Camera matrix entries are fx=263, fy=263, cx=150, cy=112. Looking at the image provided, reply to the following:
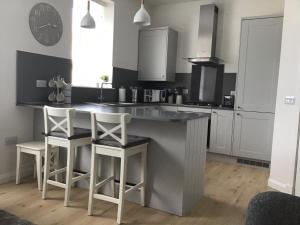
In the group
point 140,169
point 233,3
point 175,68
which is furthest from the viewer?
point 175,68

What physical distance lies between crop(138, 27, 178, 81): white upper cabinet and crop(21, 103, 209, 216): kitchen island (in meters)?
2.48

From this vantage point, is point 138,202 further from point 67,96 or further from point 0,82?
point 0,82

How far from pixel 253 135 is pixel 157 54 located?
7.40 feet

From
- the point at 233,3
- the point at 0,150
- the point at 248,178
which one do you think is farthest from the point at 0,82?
the point at 233,3

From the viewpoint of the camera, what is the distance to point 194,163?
8.46ft

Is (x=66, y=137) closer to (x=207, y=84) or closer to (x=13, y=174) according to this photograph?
(x=13, y=174)

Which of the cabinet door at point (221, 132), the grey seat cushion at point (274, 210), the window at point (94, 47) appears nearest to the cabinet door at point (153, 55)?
the window at point (94, 47)

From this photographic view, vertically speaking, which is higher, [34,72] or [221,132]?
[34,72]

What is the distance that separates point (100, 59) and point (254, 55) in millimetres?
2536

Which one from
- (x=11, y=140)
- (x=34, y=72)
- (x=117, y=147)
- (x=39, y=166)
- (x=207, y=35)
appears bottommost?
(x=39, y=166)

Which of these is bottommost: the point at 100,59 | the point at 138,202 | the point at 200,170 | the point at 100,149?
the point at 138,202

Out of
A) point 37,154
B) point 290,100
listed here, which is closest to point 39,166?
point 37,154

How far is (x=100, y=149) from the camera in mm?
2316

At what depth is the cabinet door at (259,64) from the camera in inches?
153
